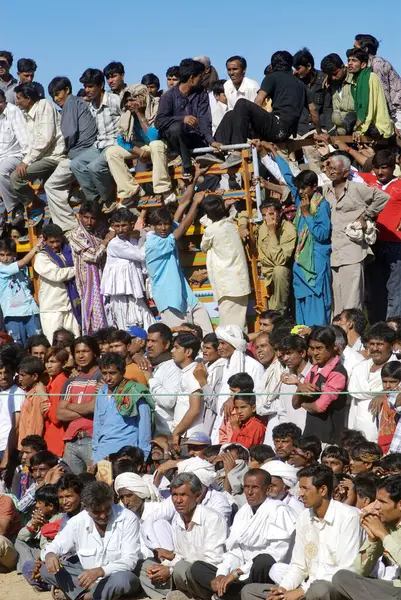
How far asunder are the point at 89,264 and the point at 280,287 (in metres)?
2.11

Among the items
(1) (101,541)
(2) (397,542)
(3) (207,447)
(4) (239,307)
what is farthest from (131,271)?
(2) (397,542)

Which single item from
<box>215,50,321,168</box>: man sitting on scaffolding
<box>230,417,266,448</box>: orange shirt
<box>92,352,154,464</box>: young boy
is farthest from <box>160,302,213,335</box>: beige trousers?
<box>230,417,266,448</box>: orange shirt

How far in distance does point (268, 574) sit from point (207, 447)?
170 cm

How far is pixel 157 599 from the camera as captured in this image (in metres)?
9.99

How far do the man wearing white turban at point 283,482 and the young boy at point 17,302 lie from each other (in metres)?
5.59

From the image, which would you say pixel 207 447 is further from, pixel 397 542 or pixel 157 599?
pixel 397 542

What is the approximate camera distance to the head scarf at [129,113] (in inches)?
565

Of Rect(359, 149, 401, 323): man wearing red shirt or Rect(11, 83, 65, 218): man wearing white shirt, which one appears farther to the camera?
Rect(11, 83, 65, 218): man wearing white shirt

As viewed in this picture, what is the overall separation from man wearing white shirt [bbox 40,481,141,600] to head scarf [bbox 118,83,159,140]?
5.32 meters

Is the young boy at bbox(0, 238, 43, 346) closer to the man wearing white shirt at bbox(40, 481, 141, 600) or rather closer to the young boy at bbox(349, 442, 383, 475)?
the man wearing white shirt at bbox(40, 481, 141, 600)

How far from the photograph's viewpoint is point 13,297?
588 inches

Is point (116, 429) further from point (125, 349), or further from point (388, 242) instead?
point (388, 242)

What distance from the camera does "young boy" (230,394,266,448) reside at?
10969 mm

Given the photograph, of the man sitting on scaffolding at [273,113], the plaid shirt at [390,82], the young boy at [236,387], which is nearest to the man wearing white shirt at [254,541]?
the young boy at [236,387]
